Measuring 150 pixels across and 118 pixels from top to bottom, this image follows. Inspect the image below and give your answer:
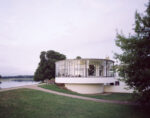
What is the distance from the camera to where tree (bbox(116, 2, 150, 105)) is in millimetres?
8760

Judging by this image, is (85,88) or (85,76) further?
(85,88)

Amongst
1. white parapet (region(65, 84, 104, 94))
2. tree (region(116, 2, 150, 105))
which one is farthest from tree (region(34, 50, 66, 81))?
tree (region(116, 2, 150, 105))

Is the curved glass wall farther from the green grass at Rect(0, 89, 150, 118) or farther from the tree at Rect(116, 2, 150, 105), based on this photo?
the tree at Rect(116, 2, 150, 105)

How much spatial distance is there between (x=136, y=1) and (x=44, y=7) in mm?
11258

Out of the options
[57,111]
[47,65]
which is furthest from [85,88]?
[47,65]

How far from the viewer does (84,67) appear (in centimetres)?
2000

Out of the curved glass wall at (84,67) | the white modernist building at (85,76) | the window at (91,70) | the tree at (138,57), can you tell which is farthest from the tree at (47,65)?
the tree at (138,57)

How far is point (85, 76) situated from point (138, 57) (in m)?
10.5

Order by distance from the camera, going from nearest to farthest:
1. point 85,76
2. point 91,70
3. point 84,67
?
point 85,76, point 84,67, point 91,70

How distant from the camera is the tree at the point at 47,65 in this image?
33.0 m

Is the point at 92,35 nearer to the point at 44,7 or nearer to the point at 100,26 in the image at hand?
the point at 100,26

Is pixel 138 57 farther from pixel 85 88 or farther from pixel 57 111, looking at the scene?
pixel 85 88

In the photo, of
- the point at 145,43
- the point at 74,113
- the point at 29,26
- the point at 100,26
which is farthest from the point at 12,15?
the point at 145,43

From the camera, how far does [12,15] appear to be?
1841 cm
